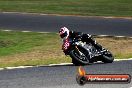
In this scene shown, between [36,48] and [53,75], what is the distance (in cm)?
839

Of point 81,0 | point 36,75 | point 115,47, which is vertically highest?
point 36,75

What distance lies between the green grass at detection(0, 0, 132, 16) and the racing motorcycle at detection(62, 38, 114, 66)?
15452 mm

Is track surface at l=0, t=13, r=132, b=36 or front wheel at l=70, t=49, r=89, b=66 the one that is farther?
track surface at l=0, t=13, r=132, b=36

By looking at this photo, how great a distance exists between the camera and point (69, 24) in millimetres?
30422

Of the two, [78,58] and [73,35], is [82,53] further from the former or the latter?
[73,35]

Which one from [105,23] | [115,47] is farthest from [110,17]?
[115,47]

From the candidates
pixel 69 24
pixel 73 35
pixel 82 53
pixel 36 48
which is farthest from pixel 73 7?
pixel 82 53

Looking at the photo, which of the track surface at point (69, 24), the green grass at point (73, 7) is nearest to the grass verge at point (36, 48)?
the track surface at point (69, 24)

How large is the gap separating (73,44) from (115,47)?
585 centimetres

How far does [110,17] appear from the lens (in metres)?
32.2

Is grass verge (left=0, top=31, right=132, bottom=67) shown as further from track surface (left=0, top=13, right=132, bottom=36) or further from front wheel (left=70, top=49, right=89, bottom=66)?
track surface (left=0, top=13, right=132, bottom=36)

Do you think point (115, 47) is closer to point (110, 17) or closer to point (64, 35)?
point (64, 35)

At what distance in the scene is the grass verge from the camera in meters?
20.2

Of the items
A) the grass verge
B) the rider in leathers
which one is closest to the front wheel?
the rider in leathers
